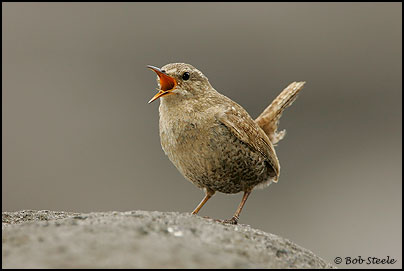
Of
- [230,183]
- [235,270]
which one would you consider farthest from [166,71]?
[235,270]

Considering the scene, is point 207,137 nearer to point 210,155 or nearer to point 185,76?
point 210,155

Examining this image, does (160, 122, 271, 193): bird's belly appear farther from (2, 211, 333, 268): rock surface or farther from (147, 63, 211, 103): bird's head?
(2, 211, 333, 268): rock surface

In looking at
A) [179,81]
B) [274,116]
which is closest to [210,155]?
[179,81]

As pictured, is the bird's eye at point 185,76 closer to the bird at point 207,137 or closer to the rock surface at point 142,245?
the bird at point 207,137

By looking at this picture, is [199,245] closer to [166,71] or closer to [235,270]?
[235,270]

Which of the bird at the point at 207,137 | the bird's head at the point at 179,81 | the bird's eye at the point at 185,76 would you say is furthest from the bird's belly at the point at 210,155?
the bird's eye at the point at 185,76

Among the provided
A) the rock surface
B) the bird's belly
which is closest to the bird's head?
the bird's belly
